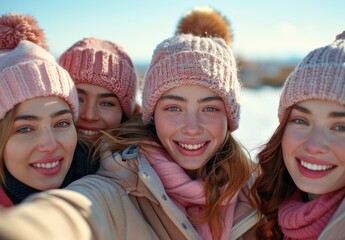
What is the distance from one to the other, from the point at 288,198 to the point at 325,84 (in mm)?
769

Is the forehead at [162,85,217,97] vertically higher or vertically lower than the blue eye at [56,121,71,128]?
higher

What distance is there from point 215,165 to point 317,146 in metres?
0.69

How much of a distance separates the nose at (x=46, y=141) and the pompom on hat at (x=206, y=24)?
6.07 ft

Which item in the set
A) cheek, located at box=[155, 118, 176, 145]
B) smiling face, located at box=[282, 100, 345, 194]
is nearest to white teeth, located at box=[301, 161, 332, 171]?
smiling face, located at box=[282, 100, 345, 194]

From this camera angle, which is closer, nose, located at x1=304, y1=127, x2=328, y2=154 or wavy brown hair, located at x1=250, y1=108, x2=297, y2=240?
nose, located at x1=304, y1=127, x2=328, y2=154

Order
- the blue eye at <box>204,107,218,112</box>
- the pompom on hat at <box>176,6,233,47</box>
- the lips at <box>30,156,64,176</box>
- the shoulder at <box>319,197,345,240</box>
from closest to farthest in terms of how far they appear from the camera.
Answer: the shoulder at <box>319,197,345,240</box>, the lips at <box>30,156,64,176</box>, the blue eye at <box>204,107,218,112</box>, the pompom on hat at <box>176,6,233,47</box>

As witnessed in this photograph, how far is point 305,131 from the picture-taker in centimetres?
217

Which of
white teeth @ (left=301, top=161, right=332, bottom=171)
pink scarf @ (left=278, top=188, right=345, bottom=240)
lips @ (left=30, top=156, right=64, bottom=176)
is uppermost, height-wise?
white teeth @ (left=301, top=161, right=332, bottom=171)

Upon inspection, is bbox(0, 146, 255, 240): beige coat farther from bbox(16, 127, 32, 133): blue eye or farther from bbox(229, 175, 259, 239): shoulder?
bbox(16, 127, 32, 133): blue eye

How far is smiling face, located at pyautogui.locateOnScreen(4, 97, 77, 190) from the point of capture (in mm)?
2328

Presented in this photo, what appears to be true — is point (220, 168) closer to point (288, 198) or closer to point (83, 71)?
point (288, 198)

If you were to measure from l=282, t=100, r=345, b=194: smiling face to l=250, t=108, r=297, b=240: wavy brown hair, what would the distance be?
9.7 inches

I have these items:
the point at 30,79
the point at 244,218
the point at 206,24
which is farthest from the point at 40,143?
the point at 206,24

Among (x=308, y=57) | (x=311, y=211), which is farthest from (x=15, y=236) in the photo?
(x=308, y=57)
